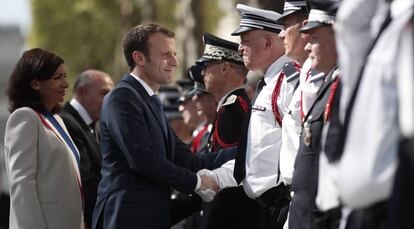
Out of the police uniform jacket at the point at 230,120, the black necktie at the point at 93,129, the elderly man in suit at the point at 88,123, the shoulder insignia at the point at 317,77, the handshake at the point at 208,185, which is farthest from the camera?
the black necktie at the point at 93,129

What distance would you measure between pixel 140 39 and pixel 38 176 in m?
1.17

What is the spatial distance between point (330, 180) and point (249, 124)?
243 cm

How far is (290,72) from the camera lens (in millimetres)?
7723

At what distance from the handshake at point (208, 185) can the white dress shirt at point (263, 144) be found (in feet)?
1.02

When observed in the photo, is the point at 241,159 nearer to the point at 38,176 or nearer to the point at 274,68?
the point at 274,68

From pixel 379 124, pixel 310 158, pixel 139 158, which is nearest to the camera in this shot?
pixel 379 124

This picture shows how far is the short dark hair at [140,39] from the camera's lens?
8250 millimetres

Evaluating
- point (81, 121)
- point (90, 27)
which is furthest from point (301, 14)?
point (90, 27)

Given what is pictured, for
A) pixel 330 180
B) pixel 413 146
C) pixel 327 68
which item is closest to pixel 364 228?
pixel 330 180

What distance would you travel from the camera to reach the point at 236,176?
7895 mm

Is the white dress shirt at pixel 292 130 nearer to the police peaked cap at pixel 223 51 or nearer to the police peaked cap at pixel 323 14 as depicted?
the police peaked cap at pixel 323 14

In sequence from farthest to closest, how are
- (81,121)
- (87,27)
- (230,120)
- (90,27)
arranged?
(87,27) < (90,27) < (81,121) < (230,120)

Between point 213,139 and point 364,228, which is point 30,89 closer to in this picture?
point 213,139

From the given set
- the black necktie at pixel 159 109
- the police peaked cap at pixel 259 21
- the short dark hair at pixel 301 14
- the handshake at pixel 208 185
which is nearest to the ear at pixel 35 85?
the black necktie at pixel 159 109
